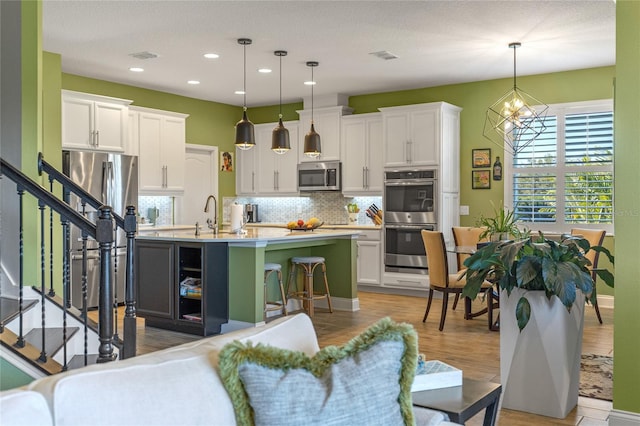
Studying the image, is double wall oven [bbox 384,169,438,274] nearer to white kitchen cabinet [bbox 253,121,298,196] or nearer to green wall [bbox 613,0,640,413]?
white kitchen cabinet [bbox 253,121,298,196]

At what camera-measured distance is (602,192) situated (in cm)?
693

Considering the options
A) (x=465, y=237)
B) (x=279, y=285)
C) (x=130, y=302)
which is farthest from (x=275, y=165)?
(x=130, y=302)

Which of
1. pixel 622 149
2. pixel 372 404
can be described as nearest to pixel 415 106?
pixel 622 149

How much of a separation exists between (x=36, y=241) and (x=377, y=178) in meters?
4.85

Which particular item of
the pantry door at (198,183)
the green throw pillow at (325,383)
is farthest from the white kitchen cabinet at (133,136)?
the green throw pillow at (325,383)

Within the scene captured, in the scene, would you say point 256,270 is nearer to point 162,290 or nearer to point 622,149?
point 162,290

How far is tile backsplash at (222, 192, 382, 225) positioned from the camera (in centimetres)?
874

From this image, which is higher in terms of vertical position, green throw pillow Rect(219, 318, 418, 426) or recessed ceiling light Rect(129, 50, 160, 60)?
recessed ceiling light Rect(129, 50, 160, 60)

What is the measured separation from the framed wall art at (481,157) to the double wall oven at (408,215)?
67 cm

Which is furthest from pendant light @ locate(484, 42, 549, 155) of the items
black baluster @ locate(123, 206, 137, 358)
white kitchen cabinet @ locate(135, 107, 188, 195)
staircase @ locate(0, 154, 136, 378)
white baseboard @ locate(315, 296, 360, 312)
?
staircase @ locate(0, 154, 136, 378)

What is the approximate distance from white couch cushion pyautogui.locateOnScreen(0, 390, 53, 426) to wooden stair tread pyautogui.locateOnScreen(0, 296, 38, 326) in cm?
254

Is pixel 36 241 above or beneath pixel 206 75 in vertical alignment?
beneath

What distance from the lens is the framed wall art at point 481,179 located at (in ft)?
25.2

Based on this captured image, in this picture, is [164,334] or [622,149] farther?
[164,334]
